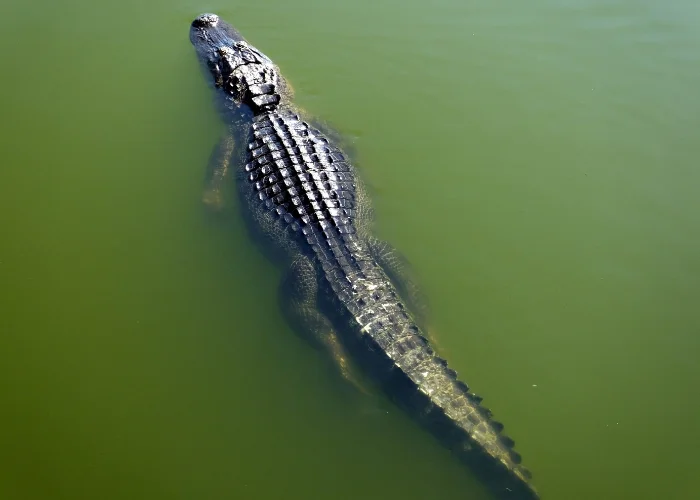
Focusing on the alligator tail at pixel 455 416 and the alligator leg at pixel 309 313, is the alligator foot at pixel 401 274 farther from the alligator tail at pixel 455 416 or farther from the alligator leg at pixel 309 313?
the alligator leg at pixel 309 313

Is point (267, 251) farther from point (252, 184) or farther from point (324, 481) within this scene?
point (324, 481)

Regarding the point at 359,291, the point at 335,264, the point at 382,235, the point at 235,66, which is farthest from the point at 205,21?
the point at 359,291

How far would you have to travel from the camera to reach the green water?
3.93 meters

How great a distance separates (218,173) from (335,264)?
6.01 ft

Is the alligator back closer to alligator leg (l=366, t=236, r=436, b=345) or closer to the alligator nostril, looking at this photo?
alligator leg (l=366, t=236, r=436, b=345)

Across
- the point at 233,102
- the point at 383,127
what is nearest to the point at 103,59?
the point at 233,102

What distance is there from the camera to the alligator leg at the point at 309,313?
420 centimetres

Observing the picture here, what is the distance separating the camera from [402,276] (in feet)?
15.4

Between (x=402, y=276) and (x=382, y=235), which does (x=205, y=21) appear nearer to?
(x=382, y=235)

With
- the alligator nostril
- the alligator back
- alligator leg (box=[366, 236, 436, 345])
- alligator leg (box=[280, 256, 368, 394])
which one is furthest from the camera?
the alligator nostril

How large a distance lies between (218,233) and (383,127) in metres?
2.15

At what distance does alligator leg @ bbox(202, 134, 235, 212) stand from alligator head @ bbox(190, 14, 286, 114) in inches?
22.8

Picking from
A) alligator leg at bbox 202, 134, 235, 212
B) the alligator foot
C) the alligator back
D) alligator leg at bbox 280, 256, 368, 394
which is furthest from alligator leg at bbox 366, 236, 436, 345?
alligator leg at bbox 202, 134, 235, 212

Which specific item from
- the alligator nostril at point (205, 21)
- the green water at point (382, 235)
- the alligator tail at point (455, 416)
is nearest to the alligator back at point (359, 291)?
the alligator tail at point (455, 416)
